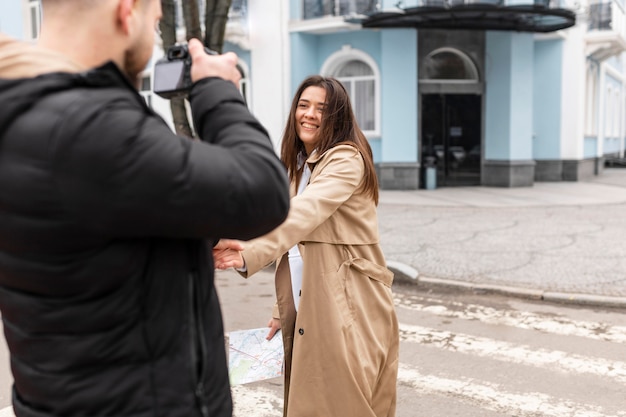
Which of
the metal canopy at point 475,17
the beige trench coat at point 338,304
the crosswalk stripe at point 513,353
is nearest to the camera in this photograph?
the beige trench coat at point 338,304

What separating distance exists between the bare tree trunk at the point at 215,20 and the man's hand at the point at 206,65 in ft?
26.7

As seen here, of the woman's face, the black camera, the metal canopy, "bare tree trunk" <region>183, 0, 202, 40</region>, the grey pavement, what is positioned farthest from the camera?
the metal canopy

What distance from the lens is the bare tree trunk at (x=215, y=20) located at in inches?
363

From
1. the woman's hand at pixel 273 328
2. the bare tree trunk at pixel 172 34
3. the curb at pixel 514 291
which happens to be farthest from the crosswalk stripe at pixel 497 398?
the bare tree trunk at pixel 172 34

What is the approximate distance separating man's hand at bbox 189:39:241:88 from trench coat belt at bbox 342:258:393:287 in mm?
1516

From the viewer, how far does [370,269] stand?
9.31 feet

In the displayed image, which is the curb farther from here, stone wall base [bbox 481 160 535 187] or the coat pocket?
stone wall base [bbox 481 160 535 187]

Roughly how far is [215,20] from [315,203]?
7.29m

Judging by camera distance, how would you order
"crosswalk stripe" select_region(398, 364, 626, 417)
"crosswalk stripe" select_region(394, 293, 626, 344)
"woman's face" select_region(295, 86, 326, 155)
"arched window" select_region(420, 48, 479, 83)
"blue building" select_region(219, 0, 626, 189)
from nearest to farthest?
"woman's face" select_region(295, 86, 326, 155) < "crosswalk stripe" select_region(398, 364, 626, 417) < "crosswalk stripe" select_region(394, 293, 626, 344) < "blue building" select_region(219, 0, 626, 189) < "arched window" select_region(420, 48, 479, 83)

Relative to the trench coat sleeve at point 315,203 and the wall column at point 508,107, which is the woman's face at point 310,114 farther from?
the wall column at point 508,107

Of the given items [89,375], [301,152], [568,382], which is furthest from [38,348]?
[568,382]

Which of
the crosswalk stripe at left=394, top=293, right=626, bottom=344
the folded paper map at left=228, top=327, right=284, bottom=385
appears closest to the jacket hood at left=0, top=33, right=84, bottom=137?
the folded paper map at left=228, top=327, right=284, bottom=385

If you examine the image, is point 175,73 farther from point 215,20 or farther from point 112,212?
point 215,20

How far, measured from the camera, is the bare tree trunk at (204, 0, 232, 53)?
30.3 feet
